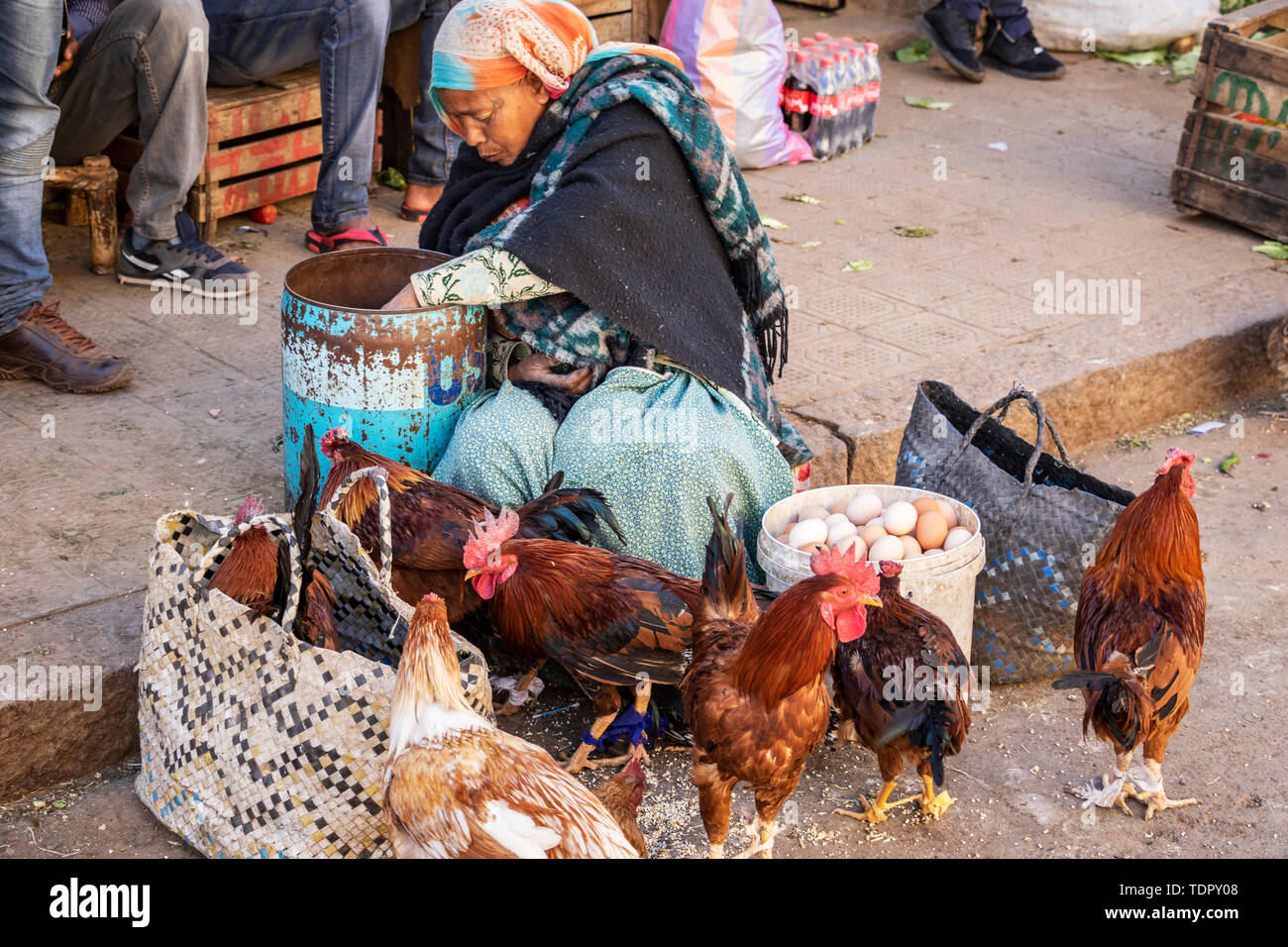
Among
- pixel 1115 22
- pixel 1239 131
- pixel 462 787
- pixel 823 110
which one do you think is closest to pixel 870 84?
pixel 823 110

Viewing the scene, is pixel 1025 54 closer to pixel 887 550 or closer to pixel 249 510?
pixel 887 550

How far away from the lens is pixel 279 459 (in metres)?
4.05

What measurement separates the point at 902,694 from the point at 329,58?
3804mm

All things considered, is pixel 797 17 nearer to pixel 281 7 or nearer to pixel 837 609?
pixel 281 7

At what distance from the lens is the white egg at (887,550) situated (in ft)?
10.8

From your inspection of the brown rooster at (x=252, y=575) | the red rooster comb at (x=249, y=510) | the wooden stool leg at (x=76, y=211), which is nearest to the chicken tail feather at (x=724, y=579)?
the brown rooster at (x=252, y=575)

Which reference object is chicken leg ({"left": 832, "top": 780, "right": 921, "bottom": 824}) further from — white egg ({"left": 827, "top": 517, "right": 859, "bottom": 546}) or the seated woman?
the seated woman

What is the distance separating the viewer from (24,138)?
4.20 meters

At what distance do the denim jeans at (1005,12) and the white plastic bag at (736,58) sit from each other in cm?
222

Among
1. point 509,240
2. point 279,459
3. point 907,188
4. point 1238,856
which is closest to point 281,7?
point 279,459

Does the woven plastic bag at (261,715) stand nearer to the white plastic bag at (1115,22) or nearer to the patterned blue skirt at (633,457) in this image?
the patterned blue skirt at (633,457)

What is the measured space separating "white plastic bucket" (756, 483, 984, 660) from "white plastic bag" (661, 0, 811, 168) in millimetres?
3841

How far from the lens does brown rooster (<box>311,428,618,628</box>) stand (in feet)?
10.5

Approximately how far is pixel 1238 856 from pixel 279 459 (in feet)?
9.51
